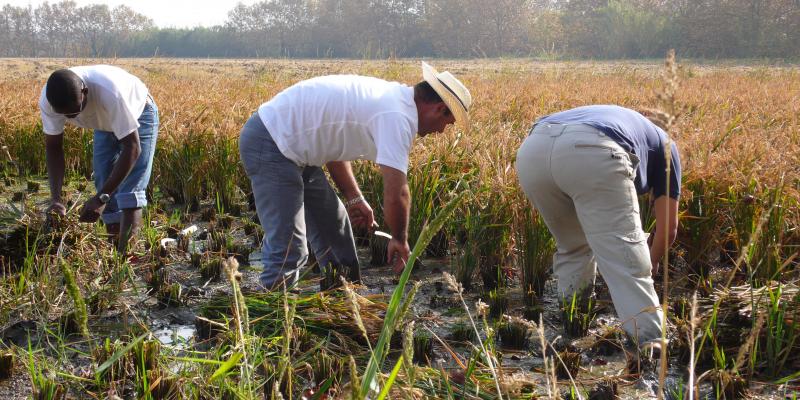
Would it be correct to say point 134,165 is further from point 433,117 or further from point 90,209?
point 433,117

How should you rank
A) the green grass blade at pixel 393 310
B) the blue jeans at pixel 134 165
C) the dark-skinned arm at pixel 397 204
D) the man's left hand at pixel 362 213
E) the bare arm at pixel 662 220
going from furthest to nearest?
the blue jeans at pixel 134 165 < the man's left hand at pixel 362 213 < the dark-skinned arm at pixel 397 204 < the bare arm at pixel 662 220 < the green grass blade at pixel 393 310

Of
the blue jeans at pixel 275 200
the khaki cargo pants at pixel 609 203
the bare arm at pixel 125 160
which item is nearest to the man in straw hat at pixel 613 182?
the khaki cargo pants at pixel 609 203

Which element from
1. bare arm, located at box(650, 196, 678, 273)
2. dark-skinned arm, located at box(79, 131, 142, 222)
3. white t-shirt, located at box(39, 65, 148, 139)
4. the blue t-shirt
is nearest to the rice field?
dark-skinned arm, located at box(79, 131, 142, 222)

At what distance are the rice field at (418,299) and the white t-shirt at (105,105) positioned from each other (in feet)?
1.97

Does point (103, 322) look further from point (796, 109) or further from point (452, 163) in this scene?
point (796, 109)

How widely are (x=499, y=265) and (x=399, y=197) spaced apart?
1.09 meters

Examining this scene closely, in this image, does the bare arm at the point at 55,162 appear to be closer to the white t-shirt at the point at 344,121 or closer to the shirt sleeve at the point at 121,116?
the shirt sleeve at the point at 121,116

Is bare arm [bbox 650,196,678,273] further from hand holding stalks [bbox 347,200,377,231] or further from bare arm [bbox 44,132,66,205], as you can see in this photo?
bare arm [bbox 44,132,66,205]

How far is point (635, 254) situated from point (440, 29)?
52284 millimetres

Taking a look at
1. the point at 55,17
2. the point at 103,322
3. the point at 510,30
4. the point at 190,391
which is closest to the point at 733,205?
the point at 190,391

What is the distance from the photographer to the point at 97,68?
4195mm

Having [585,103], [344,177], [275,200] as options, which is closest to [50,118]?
[275,200]

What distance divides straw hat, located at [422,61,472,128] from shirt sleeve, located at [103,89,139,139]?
195 cm

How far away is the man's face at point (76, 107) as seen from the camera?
12.8 feet
